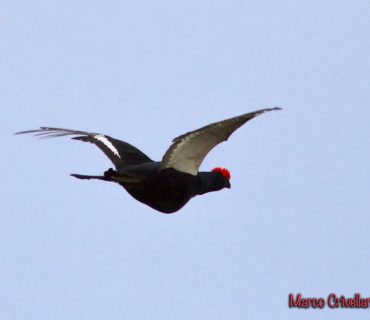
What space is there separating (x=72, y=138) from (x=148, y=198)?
2.58 metres

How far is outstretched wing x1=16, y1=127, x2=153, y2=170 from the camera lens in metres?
17.8

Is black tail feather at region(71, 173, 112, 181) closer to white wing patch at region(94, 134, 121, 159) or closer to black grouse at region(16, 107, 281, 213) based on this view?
black grouse at region(16, 107, 281, 213)

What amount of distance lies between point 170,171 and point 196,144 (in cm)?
89

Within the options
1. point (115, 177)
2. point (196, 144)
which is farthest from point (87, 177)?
point (196, 144)

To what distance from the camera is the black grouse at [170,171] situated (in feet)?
51.1

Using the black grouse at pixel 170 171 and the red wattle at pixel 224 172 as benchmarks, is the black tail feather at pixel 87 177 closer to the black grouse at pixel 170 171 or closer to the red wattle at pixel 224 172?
the black grouse at pixel 170 171

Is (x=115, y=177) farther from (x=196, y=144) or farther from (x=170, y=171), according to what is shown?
(x=196, y=144)

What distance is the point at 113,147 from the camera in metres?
18.2

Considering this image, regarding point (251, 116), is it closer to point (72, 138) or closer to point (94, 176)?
point (94, 176)

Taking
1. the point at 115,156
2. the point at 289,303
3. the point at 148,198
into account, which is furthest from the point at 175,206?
the point at 289,303

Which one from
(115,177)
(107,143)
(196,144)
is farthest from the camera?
(107,143)

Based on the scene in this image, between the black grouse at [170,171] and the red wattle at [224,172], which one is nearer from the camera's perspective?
the black grouse at [170,171]

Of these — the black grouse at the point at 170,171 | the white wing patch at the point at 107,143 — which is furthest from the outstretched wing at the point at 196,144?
the white wing patch at the point at 107,143

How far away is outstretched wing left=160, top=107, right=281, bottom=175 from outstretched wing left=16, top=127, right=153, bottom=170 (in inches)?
55.2
